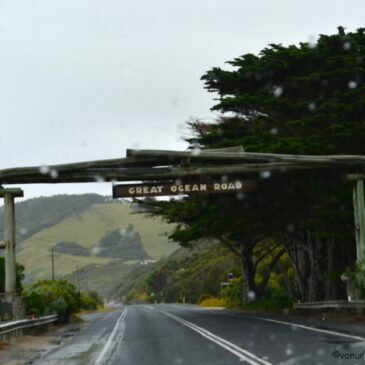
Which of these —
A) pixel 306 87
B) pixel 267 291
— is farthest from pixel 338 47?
pixel 267 291

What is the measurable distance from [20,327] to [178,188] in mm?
6568

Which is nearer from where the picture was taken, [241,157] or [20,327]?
[241,157]

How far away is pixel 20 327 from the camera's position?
20.5 metres

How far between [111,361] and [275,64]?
17608 mm

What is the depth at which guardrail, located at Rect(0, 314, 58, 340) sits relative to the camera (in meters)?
18.6

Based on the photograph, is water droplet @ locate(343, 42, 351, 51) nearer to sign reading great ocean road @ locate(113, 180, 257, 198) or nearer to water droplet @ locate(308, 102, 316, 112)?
water droplet @ locate(308, 102, 316, 112)

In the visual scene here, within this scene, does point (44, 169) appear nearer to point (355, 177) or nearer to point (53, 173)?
point (53, 173)

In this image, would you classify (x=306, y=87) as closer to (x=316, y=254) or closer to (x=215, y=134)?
(x=215, y=134)

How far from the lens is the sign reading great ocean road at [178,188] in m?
20.0

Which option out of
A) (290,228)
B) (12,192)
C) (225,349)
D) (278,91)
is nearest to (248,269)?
(290,228)

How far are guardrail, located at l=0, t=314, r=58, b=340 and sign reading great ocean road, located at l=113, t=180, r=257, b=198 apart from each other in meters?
4.88

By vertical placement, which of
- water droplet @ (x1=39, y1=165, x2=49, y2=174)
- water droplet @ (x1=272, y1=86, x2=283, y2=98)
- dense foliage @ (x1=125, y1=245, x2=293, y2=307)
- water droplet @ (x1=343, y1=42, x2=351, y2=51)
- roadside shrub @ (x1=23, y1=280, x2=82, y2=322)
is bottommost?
dense foliage @ (x1=125, y1=245, x2=293, y2=307)

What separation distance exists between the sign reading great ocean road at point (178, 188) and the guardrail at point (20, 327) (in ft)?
16.0

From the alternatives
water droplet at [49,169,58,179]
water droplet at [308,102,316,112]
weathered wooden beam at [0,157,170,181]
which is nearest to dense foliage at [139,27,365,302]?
water droplet at [308,102,316,112]
